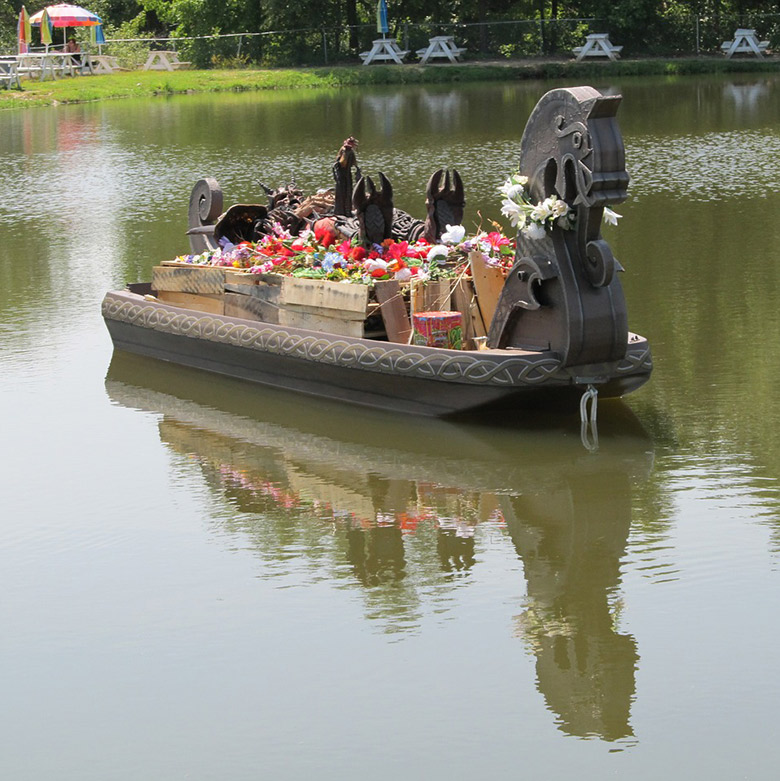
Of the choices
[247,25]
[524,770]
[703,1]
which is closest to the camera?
[524,770]

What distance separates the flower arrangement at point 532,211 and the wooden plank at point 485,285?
843 mm

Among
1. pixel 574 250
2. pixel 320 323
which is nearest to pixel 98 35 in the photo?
pixel 320 323

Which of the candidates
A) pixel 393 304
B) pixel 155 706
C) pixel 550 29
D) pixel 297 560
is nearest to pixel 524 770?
pixel 155 706

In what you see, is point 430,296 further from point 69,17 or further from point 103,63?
point 103,63

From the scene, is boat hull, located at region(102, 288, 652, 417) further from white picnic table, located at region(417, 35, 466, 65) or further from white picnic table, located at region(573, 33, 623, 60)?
white picnic table, located at region(417, 35, 466, 65)

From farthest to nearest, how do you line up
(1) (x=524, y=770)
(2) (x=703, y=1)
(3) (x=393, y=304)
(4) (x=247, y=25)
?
1. (4) (x=247, y=25)
2. (2) (x=703, y=1)
3. (3) (x=393, y=304)
4. (1) (x=524, y=770)

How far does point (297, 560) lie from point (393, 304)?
2973 millimetres

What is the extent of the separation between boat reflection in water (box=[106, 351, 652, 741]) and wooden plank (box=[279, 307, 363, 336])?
1.92 ft

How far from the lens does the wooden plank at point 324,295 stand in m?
10.8

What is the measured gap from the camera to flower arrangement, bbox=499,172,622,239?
956cm

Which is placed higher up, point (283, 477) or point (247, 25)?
point (247, 25)

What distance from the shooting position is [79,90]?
43.4 m

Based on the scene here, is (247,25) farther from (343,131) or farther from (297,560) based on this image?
(297,560)

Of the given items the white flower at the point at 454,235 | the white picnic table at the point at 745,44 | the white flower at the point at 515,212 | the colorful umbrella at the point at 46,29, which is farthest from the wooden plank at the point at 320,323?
the colorful umbrella at the point at 46,29
